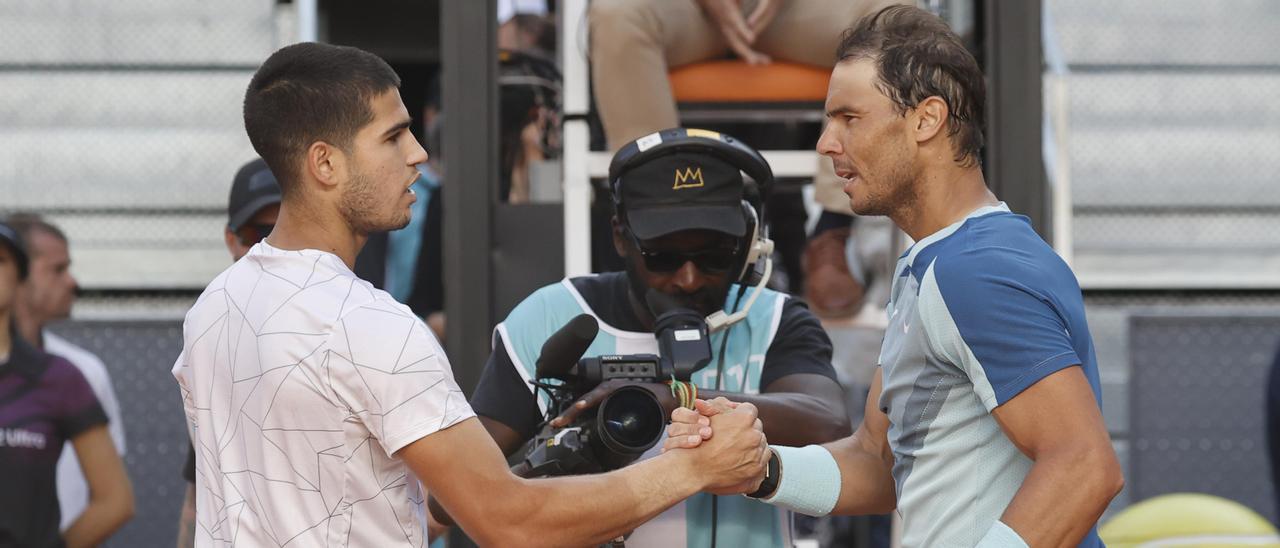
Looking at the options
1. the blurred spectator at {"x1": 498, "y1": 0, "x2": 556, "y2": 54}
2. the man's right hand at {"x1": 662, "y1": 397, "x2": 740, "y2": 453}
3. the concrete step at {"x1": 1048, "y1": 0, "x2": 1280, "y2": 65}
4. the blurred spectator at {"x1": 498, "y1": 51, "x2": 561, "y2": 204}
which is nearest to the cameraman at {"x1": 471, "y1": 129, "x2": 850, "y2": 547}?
the man's right hand at {"x1": 662, "y1": 397, "x2": 740, "y2": 453}

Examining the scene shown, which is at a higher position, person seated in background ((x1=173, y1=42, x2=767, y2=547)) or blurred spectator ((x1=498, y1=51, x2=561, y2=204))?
blurred spectator ((x1=498, y1=51, x2=561, y2=204))

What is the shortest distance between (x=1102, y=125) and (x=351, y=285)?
5660mm

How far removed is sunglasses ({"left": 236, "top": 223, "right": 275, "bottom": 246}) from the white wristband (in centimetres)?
171

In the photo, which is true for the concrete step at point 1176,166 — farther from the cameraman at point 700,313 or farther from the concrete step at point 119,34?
the cameraman at point 700,313

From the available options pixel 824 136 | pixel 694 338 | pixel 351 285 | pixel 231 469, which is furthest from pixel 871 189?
pixel 231 469

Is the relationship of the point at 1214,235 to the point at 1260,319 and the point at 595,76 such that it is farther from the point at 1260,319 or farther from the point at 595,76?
the point at 595,76

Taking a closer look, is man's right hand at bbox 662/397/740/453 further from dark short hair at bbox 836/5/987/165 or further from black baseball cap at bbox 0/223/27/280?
black baseball cap at bbox 0/223/27/280

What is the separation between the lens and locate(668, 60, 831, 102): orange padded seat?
3.30 m

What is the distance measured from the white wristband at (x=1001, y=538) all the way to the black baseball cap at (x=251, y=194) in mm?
1656

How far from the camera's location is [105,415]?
4.09 m

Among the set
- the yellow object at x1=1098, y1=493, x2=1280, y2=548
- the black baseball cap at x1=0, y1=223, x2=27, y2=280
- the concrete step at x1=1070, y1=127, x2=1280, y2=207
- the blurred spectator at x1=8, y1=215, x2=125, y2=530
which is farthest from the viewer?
the concrete step at x1=1070, y1=127, x2=1280, y2=207

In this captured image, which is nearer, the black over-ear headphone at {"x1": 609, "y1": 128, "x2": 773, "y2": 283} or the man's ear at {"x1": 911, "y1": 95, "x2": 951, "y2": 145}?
the man's ear at {"x1": 911, "y1": 95, "x2": 951, "y2": 145}

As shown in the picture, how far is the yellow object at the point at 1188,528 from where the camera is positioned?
369 cm

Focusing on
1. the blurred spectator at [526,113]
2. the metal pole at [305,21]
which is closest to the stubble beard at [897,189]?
the blurred spectator at [526,113]
